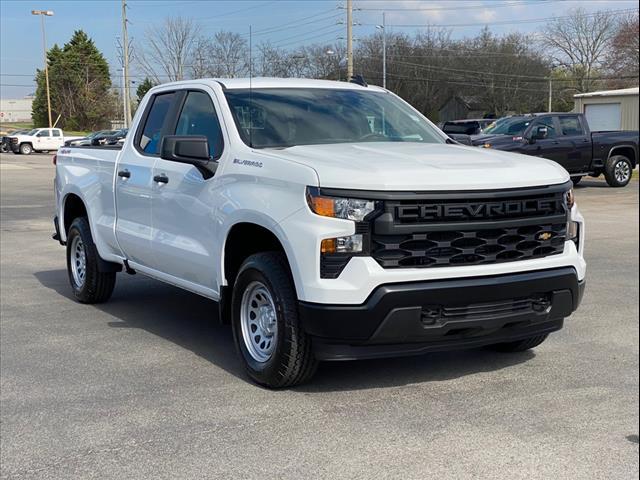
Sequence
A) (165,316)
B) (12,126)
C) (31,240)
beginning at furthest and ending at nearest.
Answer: (12,126) → (31,240) → (165,316)

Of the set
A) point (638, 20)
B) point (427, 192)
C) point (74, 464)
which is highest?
point (638, 20)

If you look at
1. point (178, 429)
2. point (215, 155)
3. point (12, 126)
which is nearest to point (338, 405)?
point (178, 429)

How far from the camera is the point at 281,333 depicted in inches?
178

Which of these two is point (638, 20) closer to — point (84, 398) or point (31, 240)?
point (84, 398)

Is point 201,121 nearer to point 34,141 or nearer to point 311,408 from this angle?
point 311,408

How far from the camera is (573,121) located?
19.8 metres

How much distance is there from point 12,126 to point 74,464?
93.4 meters

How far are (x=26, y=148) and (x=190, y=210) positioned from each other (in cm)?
5077

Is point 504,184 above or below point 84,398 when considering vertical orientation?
above

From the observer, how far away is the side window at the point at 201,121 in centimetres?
549

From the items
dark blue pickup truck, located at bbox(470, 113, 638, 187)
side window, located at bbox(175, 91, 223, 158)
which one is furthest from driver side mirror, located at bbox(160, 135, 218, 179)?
dark blue pickup truck, located at bbox(470, 113, 638, 187)

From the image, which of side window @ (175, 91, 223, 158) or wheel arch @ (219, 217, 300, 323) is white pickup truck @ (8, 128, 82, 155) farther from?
wheel arch @ (219, 217, 300, 323)

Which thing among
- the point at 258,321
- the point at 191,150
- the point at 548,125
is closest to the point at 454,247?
the point at 258,321

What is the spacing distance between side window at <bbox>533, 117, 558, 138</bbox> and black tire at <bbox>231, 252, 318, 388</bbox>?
16.4 meters
